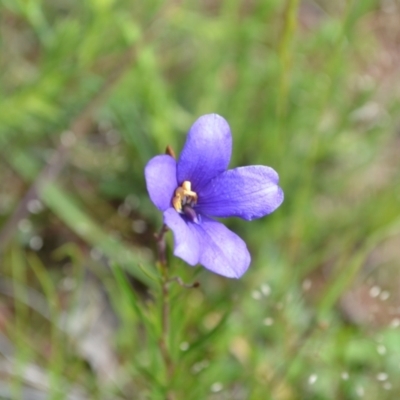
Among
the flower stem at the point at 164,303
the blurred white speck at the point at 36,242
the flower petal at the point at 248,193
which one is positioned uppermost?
the blurred white speck at the point at 36,242

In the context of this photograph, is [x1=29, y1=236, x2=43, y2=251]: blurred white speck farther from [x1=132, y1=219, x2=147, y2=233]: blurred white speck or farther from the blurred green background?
[x1=132, y1=219, x2=147, y2=233]: blurred white speck

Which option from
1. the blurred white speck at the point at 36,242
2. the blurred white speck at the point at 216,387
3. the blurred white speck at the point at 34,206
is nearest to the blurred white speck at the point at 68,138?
the blurred white speck at the point at 34,206

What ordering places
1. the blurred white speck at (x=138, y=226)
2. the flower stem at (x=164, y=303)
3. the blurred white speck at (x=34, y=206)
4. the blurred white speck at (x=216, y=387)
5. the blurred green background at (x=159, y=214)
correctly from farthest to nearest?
1. the blurred white speck at (x=138, y=226)
2. the blurred white speck at (x=34, y=206)
3. the blurred green background at (x=159, y=214)
4. the blurred white speck at (x=216, y=387)
5. the flower stem at (x=164, y=303)

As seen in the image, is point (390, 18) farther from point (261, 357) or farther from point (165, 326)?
point (165, 326)

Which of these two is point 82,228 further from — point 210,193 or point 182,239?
point 182,239

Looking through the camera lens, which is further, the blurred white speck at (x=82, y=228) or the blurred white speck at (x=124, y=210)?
the blurred white speck at (x=124, y=210)

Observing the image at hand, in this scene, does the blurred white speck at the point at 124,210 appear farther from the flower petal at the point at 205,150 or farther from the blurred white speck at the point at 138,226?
the flower petal at the point at 205,150
